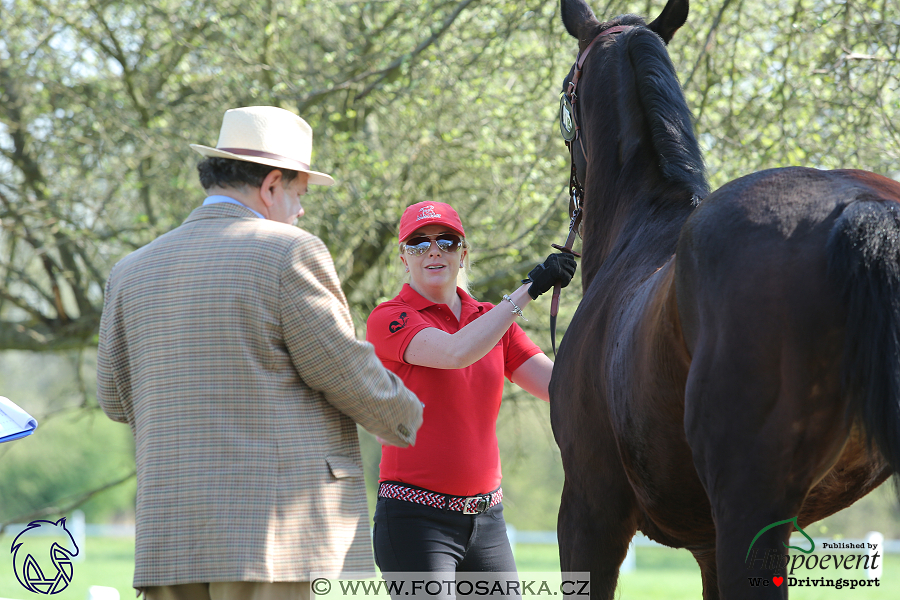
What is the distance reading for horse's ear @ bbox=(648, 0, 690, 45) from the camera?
2.96 meters

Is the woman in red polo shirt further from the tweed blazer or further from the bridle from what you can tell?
the tweed blazer

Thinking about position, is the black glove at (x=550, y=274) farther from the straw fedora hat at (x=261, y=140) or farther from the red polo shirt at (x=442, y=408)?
the straw fedora hat at (x=261, y=140)

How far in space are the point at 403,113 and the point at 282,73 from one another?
3.72ft

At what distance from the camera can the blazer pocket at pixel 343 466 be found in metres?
1.92

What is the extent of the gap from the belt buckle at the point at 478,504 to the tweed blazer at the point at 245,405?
76 cm

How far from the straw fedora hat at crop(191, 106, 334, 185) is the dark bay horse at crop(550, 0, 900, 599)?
1.01 m

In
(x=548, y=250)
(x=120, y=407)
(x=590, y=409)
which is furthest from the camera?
(x=548, y=250)

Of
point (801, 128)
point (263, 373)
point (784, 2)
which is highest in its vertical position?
point (784, 2)

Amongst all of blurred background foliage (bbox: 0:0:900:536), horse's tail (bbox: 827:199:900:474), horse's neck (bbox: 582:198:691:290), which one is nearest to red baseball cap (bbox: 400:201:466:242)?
horse's neck (bbox: 582:198:691:290)

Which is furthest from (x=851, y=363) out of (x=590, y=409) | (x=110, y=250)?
(x=110, y=250)

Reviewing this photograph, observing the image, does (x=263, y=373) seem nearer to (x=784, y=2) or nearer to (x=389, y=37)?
(x=389, y=37)

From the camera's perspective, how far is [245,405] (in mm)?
1863

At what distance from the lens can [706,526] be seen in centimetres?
219

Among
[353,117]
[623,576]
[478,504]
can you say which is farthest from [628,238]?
[623,576]
